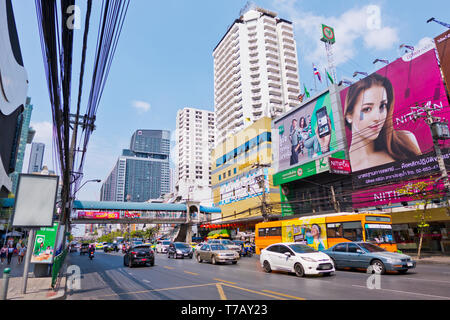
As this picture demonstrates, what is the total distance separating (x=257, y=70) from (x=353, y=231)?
8280 centimetres

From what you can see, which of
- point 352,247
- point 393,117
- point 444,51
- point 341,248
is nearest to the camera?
point 352,247

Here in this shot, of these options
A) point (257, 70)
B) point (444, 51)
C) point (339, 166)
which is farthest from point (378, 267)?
point (257, 70)

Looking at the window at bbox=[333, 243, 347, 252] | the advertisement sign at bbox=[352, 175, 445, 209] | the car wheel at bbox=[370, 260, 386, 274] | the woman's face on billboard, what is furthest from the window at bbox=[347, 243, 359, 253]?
the woman's face on billboard

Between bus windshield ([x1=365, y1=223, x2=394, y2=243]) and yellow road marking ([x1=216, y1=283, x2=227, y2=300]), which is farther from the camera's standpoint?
bus windshield ([x1=365, y1=223, x2=394, y2=243])

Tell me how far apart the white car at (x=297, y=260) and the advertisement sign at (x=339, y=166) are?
76.7 ft

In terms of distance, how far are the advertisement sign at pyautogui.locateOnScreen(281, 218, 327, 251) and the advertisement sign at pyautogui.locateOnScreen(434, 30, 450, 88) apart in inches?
718

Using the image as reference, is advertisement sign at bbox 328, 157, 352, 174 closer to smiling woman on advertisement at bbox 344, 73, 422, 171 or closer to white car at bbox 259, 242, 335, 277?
smiling woman on advertisement at bbox 344, 73, 422, 171

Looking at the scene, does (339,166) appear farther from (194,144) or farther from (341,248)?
(194,144)

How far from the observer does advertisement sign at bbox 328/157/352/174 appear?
118 ft

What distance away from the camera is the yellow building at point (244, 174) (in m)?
52.0

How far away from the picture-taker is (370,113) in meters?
34.2

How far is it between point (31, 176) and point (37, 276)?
7.24 meters

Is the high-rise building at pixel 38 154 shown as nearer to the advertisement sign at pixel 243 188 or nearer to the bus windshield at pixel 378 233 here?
the advertisement sign at pixel 243 188

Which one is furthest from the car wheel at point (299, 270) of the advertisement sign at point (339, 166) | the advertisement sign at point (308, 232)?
the advertisement sign at point (339, 166)
